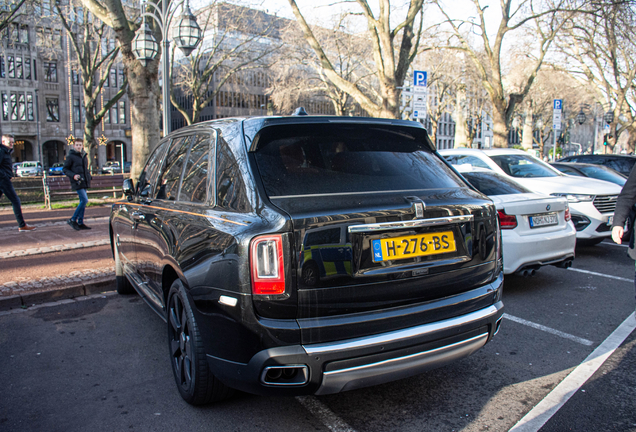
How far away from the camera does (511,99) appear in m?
23.4

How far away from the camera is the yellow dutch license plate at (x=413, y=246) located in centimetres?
274

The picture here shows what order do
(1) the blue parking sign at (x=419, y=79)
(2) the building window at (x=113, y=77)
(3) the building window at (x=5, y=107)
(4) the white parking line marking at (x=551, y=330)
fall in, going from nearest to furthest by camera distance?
(4) the white parking line marking at (x=551, y=330) → (1) the blue parking sign at (x=419, y=79) → (3) the building window at (x=5, y=107) → (2) the building window at (x=113, y=77)

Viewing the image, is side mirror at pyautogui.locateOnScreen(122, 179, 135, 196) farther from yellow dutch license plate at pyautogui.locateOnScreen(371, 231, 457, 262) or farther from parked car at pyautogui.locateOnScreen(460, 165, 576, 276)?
parked car at pyautogui.locateOnScreen(460, 165, 576, 276)

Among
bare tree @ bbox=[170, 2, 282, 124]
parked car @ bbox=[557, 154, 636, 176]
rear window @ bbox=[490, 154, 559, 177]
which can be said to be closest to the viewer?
rear window @ bbox=[490, 154, 559, 177]

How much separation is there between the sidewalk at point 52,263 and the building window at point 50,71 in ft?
179

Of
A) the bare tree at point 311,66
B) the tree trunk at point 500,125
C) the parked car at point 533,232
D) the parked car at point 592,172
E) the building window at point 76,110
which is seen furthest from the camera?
the building window at point 76,110

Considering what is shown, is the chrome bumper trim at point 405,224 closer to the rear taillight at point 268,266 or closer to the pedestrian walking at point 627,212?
the rear taillight at point 268,266

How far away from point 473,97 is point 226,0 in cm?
3005

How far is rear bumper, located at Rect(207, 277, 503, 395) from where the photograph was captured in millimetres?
2535

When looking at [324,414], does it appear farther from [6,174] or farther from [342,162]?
[6,174]

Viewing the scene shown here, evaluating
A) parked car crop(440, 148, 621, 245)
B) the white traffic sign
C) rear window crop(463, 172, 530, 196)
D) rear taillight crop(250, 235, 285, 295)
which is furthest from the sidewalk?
the white traffic sign

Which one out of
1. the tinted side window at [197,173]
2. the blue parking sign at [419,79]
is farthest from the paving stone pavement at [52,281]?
the blue parking sign at [419,79]

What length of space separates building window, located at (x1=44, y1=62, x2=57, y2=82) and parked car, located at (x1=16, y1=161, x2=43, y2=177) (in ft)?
39.0

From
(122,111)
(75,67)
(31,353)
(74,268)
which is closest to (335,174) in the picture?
(31,353)
